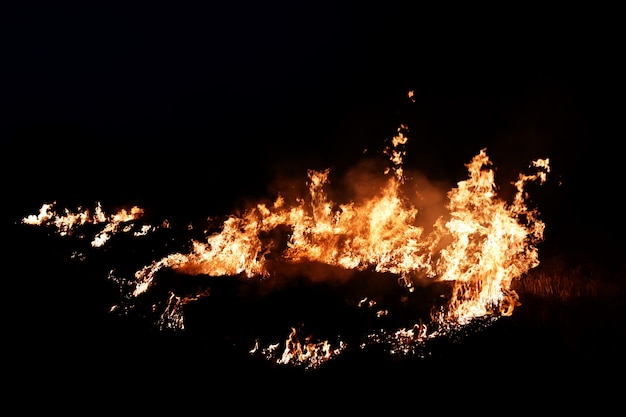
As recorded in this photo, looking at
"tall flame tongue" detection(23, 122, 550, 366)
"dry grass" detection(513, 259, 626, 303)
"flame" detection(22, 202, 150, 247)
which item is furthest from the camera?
"flame" detection(22, 202, 150, 247)

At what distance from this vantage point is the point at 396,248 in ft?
21.0

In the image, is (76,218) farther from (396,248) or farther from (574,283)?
(574,283)

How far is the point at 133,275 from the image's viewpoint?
293 inches

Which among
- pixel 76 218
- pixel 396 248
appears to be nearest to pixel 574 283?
pixel 396 248

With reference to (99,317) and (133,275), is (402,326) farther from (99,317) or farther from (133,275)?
(133,275)

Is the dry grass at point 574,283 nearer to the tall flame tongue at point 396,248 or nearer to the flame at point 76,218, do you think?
the tall flame tongue at point 396,248

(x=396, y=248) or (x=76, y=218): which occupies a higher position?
(x=76, y=218)

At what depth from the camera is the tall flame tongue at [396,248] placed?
5.20 metres

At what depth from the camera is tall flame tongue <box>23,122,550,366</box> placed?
17.0ft

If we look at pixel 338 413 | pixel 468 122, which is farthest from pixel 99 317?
pixel 468 122

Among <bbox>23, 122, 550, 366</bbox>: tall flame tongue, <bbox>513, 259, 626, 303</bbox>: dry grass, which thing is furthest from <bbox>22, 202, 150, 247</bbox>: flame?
<bbox>513, 259, 626, 303</bbox>: dry grass

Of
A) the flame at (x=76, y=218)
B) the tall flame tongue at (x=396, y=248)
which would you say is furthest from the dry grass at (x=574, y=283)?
the flame at (x=76, y=218)

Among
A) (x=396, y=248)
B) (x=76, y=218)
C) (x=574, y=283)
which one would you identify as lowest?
(x=574, y=283)

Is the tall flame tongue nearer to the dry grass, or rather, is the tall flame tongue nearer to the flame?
the dry grass
